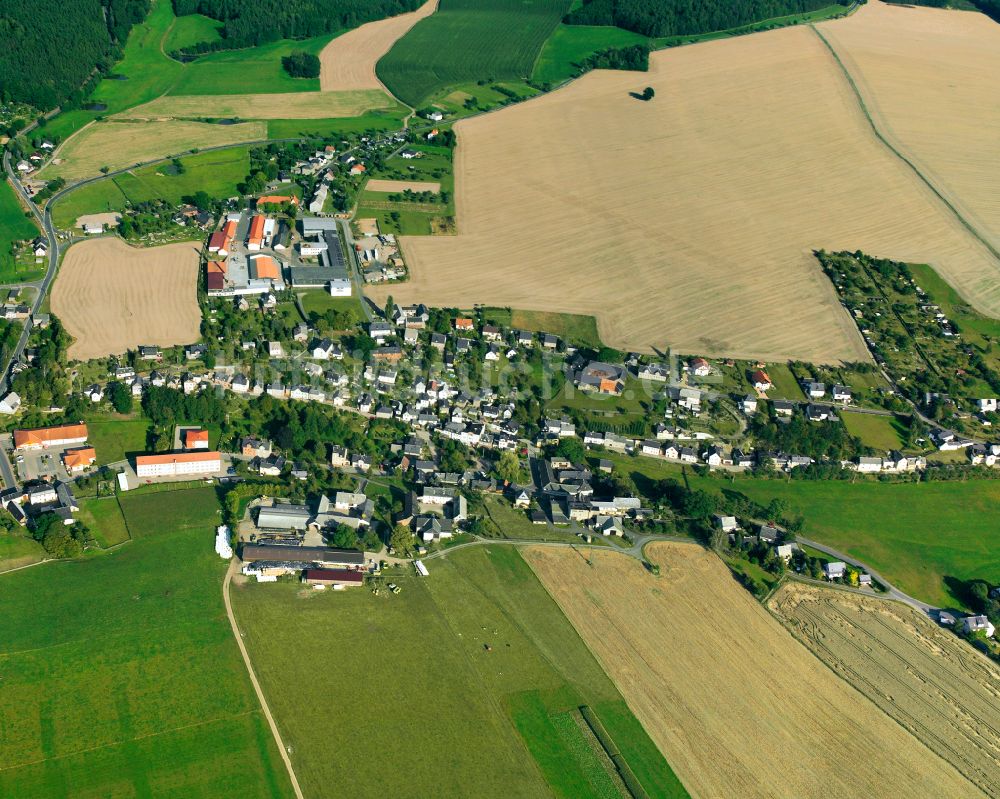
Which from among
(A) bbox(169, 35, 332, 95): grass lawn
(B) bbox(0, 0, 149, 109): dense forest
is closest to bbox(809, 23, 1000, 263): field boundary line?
(A) bbox(169, 35, 332, 95): grass lawn

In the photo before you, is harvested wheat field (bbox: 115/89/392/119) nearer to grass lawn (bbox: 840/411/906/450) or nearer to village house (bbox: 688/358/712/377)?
village house (bbox: 688/358/712/377)

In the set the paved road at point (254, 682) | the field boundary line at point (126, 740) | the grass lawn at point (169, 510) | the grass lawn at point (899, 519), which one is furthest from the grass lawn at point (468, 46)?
the field boundary line at point (126, 740)

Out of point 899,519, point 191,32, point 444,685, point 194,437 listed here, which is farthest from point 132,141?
point 899,519

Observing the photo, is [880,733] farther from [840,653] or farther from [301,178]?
[301,178]

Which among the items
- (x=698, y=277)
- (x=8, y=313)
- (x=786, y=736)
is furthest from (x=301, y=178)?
(x=786, y=736)

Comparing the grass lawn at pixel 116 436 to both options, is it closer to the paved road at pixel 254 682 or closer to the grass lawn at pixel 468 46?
the paved road at pixel 254 682

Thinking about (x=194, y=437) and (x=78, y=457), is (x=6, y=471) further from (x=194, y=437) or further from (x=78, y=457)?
(x=194, y=437)
